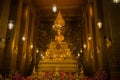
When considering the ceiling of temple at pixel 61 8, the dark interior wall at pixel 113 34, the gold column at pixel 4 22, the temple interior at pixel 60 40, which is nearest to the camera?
the dark interior wall at pixel 113 34

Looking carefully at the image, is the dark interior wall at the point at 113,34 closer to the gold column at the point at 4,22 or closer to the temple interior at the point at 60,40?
the temple interior at the point at 60,40

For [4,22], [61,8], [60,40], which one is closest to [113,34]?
[4,22]

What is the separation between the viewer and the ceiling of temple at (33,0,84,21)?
21.2 metres

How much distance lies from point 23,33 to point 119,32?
9.27 meters

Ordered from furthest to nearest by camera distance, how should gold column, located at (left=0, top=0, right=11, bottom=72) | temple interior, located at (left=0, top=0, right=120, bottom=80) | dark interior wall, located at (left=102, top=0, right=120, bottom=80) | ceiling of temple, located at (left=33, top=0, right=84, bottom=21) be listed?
ceiling of temple, located at (left=33, top=0, right=84, bottom=21), gold column, located at (left=0, top=0, right=11, bottom=72), temple interior, located at (left=0, top=0, right=120, bottom=80), dark interior wall, located at (left=102, top=0, right=120, bottom=80)

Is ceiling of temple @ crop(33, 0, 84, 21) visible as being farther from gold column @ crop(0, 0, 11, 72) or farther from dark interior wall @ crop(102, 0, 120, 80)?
dark interior wall @ crop(102, 0, 120, 80)

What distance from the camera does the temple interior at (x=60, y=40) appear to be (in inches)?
427

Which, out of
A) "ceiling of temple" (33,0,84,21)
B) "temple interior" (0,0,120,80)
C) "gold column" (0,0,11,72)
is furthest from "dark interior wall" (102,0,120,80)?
"ceiling of temple" (33,0,84,21)

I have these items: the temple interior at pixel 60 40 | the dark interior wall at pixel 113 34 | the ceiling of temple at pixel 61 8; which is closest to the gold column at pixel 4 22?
the temple interior at pixel 60 40

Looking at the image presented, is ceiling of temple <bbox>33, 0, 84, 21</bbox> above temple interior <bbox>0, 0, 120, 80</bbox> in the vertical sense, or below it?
above

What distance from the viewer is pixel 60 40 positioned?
18.3 m

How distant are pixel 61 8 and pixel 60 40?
5.89 m

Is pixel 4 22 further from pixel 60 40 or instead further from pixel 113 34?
pixel 113 34

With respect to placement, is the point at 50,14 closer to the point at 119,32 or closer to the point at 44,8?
the point at 44,8
